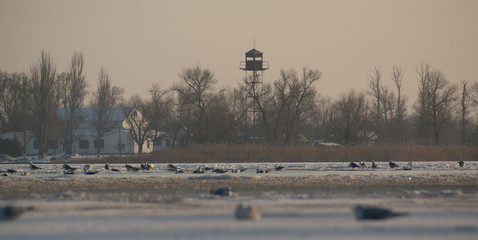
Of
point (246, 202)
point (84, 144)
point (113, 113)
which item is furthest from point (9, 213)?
point (113, 113)

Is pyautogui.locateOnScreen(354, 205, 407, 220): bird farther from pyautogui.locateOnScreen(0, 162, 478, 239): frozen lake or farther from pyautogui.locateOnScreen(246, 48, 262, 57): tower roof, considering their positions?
pyautogui.locateOnScreen(246, 48, 262, 57): tower roof

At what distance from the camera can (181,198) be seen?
16.3 m

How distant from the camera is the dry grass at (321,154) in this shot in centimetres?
3744

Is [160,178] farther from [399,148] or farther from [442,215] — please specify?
[399,148]

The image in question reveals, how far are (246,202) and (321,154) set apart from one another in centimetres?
2281

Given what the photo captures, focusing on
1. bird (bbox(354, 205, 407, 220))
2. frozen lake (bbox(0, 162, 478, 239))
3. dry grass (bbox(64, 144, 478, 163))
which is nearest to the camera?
frozen lake (bbox(0, 162, 478, 239))

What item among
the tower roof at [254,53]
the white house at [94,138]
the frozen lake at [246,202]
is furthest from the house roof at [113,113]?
the frozen lake at [246,202]

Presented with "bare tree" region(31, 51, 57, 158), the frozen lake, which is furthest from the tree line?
the frozen lake

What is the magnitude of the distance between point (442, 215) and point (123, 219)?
725 centimetres

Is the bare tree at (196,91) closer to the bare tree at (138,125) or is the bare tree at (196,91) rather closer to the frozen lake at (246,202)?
the bare tree at (138,125)

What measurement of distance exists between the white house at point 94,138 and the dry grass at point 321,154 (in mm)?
25362

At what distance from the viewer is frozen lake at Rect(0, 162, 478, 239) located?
10.8 metres

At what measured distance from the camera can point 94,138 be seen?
6775 centimetres

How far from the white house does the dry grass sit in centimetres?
2536
